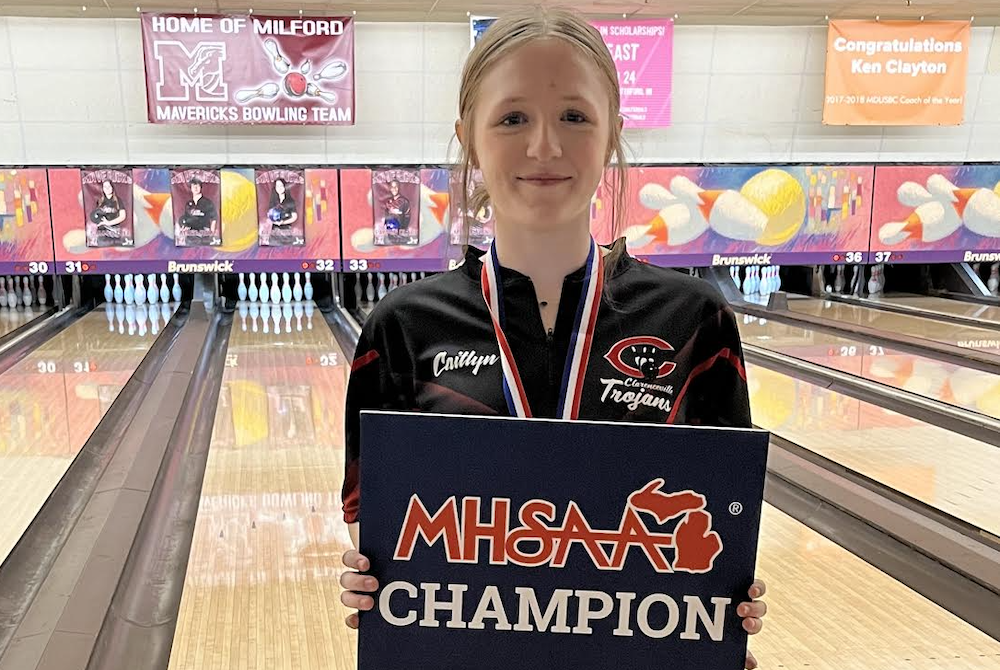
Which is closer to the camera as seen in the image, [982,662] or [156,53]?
[982,662]

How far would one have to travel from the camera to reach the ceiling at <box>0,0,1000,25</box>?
5.68 metres

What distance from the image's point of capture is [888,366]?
436cm

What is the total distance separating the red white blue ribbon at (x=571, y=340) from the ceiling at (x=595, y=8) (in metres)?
4.93

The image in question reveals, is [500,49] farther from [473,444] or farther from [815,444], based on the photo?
[815,444]

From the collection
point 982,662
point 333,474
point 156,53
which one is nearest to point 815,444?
point 982,662

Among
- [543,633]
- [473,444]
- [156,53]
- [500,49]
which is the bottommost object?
[543,633]

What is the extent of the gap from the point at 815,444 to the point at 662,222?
3.69 meters

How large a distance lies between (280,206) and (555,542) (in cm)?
585

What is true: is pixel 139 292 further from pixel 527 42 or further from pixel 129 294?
pixel 527 42

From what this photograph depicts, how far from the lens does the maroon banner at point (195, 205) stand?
20.2 ft

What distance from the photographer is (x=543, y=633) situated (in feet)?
2.73

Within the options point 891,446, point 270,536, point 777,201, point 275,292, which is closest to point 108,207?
point 275,292

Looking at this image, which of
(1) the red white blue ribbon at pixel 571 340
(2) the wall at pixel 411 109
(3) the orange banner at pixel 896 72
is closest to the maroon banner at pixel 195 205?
(2) the wall at pixel 411 109

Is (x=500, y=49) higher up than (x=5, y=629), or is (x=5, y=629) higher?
(x=500, y=49)
